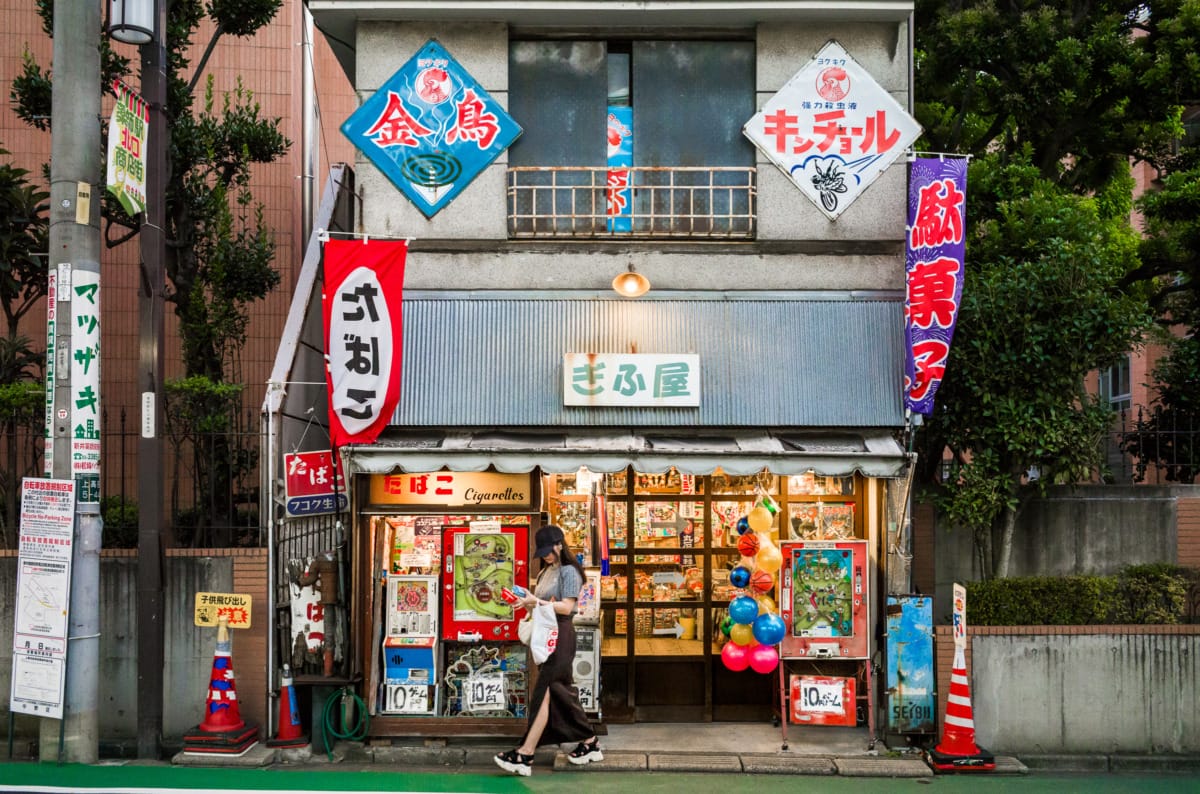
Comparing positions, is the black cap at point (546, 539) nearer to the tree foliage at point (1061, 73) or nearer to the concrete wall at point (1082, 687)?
the concrete wall at point (1082, 687)

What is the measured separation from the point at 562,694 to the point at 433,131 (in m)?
6.55

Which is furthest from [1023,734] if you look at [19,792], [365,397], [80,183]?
[80,183]

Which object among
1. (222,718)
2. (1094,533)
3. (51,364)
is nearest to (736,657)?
(1094,533)

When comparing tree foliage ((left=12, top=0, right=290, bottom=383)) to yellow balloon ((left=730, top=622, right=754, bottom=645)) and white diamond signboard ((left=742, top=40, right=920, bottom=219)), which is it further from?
yellow balloon ((left=730, top=622, right=754, bottom=645))

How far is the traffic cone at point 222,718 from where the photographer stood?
986 cm

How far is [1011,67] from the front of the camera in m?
15.0

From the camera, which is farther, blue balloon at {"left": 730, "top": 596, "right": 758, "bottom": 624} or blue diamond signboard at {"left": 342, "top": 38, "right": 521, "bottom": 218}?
blue diamond signboard at {"left": 342, "top": 38, "right": 521, "bottom": 218}

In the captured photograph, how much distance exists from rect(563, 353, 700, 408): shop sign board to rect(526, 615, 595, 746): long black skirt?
248 centimetres

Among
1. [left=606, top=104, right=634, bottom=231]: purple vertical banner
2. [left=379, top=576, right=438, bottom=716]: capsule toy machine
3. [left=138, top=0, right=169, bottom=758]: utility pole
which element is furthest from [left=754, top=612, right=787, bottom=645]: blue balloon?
[left=138, top=0, right=169, bottom=758]: utility pole

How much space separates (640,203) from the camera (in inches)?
466

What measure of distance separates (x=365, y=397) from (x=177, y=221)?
5.46 meters

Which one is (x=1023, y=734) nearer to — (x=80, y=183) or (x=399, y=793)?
(x=399, y=793)

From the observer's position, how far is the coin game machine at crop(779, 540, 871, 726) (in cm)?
1059

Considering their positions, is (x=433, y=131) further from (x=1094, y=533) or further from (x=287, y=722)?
(x=1094, y=533)
